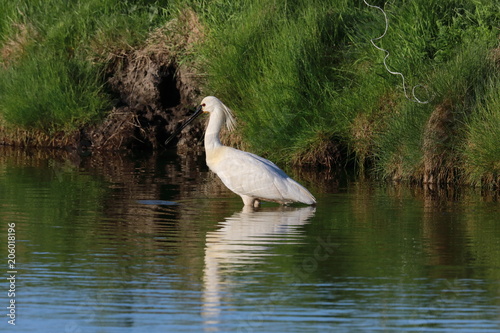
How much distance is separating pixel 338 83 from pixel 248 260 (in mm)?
8138

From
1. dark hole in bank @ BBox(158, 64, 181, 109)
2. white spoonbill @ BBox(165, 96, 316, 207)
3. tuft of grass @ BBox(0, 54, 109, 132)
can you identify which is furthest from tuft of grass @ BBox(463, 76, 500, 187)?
tuft of grass @ BBox(0, 54, 109, 132)

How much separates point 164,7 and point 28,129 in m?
3.74

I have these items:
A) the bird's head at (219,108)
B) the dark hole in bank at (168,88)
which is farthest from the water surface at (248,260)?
the dark hole in bank at (168,88)

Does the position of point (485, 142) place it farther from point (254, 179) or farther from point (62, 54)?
point (62, 54)

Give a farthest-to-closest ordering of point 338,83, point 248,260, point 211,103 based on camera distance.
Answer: point 338,83 < point 211,103 < point 248,260

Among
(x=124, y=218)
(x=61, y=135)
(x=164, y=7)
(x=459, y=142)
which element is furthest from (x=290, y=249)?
(x=164, y=7)

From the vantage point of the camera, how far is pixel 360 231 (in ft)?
36.4

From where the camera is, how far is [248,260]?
9.54 m

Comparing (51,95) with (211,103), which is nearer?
(211,103)

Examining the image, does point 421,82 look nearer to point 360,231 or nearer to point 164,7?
point 360,231

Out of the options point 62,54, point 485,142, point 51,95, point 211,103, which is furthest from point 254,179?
point 62,54

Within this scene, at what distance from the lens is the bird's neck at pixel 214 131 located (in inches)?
546

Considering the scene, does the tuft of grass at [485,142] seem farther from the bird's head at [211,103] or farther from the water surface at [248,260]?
the bird's head at [211,103]

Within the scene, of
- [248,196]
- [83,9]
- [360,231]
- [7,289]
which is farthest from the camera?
[83,9]
